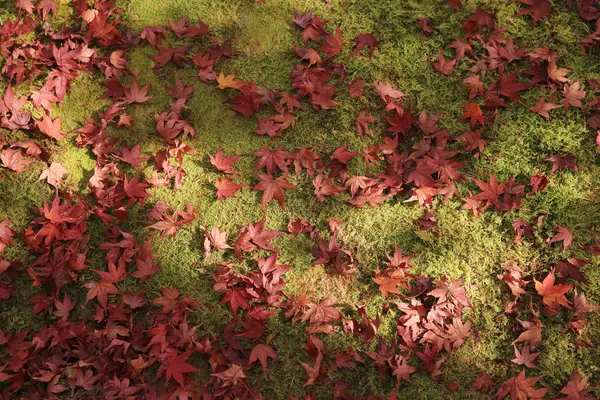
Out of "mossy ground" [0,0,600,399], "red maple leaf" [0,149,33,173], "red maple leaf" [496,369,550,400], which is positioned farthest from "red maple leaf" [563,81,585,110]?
"red maple leaf" [0,149,33,173]

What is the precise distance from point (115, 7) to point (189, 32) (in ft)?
1.83

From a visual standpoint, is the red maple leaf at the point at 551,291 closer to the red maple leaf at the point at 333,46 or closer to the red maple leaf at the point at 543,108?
the red maple leaf at the point at 543,108

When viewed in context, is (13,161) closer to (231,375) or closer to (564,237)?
(231,375)

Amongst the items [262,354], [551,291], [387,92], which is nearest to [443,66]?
[387,92]

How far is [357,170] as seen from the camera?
3406 millimetres

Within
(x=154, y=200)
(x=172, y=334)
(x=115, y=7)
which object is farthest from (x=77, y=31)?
(x=172, y=334)

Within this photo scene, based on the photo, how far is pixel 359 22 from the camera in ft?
12.3

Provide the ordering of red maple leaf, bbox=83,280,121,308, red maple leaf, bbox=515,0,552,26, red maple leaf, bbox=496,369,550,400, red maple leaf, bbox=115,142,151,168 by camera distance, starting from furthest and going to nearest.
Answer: red maple leaf, bbox=515,0,552,26, red maple leaf, bbox=115,142,151,168, red maple leaf, bbox=83,280,121,308, red maple leaf, bbox=496,369,550,400

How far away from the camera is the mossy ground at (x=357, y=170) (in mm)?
3053

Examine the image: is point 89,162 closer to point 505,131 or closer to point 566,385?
point 505,131

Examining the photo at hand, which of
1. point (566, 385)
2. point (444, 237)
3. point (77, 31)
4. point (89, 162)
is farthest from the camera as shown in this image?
point (77, 31)

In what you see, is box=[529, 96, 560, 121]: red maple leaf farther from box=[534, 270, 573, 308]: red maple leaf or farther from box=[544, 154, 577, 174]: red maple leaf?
box=[534, 270, 573, 308]: red maple leaf

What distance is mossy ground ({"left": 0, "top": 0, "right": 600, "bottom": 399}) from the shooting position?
10.0 ft

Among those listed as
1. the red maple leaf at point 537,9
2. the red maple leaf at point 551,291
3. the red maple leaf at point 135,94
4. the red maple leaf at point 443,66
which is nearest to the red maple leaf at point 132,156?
the red maple leaf at point 135,94
